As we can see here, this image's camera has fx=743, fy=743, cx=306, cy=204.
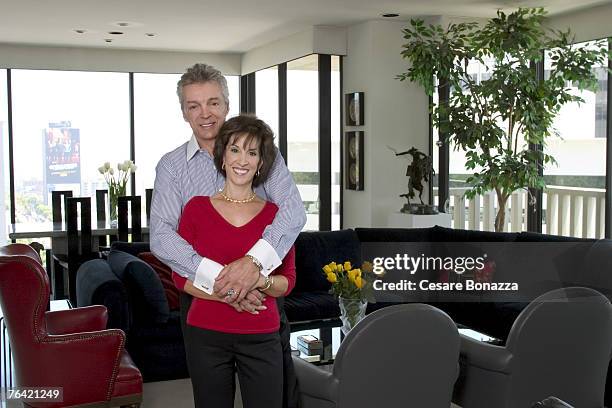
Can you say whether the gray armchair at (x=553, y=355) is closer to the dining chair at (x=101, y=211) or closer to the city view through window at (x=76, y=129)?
the dining chair at (x=101, y=211)

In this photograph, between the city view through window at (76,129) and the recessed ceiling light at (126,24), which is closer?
the recessed ceiling light at (126,24)

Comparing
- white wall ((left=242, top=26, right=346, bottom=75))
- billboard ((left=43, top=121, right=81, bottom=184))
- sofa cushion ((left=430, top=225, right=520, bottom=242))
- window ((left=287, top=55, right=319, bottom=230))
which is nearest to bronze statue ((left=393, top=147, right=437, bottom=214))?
sofa cushion ((left=430, top=225, right=520, bottom=242))

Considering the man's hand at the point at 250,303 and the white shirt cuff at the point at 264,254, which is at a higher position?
the white shirt cuff at the point at 264,254

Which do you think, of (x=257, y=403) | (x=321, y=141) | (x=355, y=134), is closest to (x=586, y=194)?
(x=355, y=134)

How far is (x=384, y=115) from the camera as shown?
23.9 feet

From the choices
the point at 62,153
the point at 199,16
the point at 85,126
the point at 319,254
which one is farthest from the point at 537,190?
the point at 62,153

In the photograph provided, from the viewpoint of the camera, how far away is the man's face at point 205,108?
2199mm

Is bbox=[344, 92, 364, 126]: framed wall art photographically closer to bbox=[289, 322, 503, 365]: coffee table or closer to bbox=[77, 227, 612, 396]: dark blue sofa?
bbox=[77, 227, 612, 396]: dark blue sofa

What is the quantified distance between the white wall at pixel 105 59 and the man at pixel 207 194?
25.3ft

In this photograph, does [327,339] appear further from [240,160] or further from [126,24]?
[126,24]

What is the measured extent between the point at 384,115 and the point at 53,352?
4724 millimetres

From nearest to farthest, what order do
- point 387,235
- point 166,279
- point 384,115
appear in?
point 166,279
point 387,235
point 384,115

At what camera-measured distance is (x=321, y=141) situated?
804cm

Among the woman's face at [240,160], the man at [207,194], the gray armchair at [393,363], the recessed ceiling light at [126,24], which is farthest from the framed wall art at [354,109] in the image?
the woman's face at [240,160]
